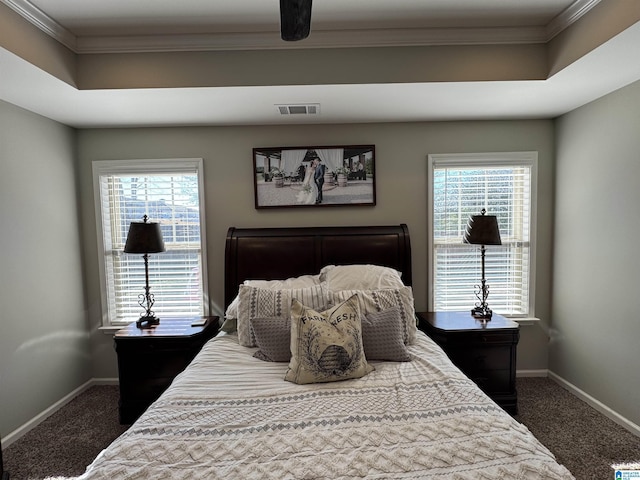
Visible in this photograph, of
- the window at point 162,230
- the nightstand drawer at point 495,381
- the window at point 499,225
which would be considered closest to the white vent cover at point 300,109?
the window at point 162,230

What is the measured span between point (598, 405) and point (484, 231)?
159cm

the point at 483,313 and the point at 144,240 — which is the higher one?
the point at 144,240

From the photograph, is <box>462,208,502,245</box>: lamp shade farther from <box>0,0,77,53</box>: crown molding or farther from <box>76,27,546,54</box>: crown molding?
<box>0,0,77,53</box>: crown molding

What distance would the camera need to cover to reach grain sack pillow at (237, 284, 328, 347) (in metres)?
2.28

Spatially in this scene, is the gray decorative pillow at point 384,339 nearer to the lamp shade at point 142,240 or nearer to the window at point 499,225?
the window at point 499,225

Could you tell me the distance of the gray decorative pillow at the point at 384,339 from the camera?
2.03 metres

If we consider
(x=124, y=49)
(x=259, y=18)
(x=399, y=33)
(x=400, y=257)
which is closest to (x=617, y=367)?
(x=400, y=257)

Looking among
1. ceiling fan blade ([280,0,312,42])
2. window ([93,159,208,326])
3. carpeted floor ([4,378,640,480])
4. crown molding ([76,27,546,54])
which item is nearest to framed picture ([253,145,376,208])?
window ([93,159,208,326])

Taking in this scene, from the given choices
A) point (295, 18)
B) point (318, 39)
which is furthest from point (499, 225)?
point (295, 18)

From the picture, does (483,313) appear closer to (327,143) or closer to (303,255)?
(303,255)

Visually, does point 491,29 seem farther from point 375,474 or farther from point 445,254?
point 375,474

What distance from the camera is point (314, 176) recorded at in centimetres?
312

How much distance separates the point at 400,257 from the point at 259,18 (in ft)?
6.74

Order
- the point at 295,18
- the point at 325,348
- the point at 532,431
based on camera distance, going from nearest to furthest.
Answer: the point at 295,18, the point at 325,348, the point at 532,431
